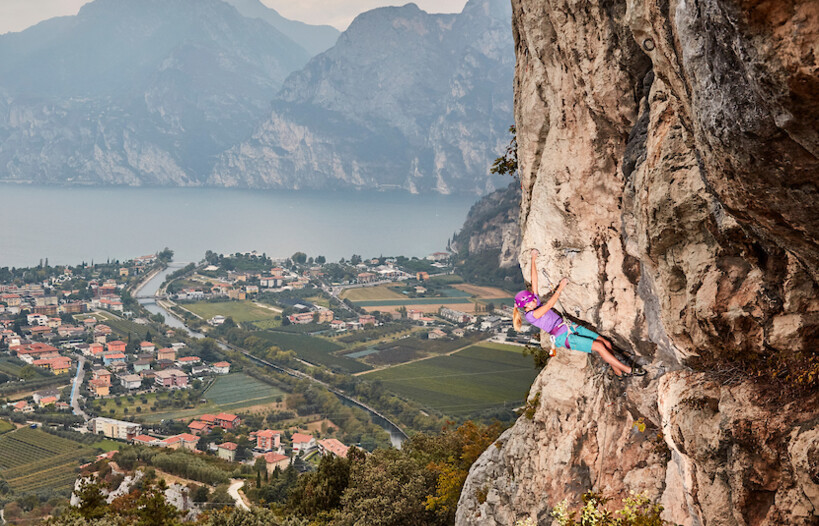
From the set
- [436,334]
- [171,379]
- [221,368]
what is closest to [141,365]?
[171,379]

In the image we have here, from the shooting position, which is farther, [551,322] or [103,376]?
[103,376]

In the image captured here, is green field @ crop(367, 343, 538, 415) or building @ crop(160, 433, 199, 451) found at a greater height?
green field @ crop(367, 343, 538, 415)

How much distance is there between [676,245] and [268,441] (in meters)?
36.3

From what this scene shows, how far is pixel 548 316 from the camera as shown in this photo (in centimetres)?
712

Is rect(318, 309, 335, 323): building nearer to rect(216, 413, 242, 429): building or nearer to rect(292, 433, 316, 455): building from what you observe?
rect(216, 413, 242, 429): building

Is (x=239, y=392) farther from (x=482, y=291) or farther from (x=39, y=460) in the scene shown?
(x=482, y=291)

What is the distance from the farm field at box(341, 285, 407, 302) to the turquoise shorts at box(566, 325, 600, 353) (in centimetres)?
7252

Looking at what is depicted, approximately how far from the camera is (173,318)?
71.7 m

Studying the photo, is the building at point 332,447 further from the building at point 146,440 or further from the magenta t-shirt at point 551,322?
the magenta t-shirt at point 551,322

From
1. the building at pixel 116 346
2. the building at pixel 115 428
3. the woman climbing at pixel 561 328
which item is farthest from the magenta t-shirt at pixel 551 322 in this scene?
the building at pixel 116 346

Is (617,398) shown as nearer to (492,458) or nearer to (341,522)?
(492,458)

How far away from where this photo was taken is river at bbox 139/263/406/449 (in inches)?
1626

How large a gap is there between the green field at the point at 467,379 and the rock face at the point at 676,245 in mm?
35722

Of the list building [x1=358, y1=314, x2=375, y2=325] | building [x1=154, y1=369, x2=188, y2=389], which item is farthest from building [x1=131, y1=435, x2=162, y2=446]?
building [x1=358, y1=314, x2=375, y2=325]
